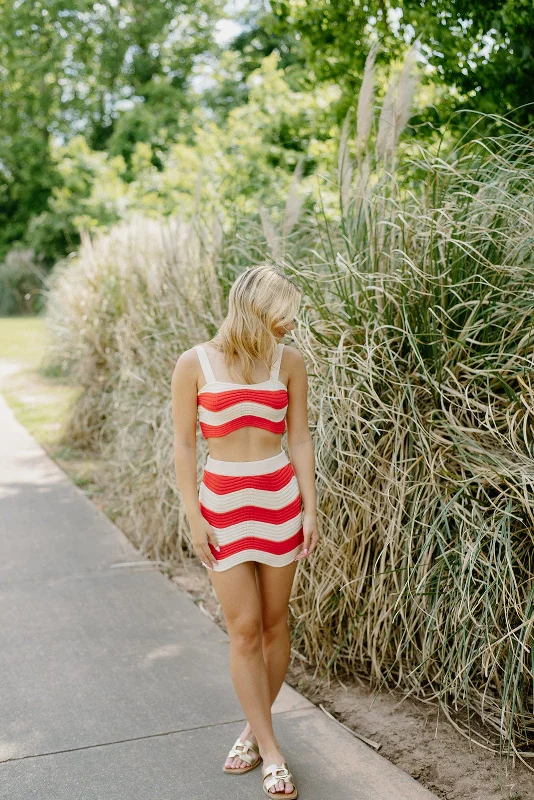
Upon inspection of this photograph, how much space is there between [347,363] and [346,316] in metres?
0.24

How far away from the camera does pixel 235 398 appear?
117 inches

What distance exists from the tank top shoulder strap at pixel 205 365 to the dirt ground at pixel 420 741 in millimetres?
1547

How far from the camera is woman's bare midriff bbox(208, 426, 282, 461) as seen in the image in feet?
9.82

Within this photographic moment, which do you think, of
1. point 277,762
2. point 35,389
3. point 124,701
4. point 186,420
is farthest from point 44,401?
point 277,762

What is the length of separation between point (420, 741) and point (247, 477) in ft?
4.19

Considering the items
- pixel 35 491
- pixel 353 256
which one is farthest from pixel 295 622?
pixel 35 491

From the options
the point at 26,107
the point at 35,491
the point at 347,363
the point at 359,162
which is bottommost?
the point at 35,491

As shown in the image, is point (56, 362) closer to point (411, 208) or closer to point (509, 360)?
point (411, 208)

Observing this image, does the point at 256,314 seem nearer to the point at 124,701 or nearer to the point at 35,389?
the point at 124,701

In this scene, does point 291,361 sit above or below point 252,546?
above

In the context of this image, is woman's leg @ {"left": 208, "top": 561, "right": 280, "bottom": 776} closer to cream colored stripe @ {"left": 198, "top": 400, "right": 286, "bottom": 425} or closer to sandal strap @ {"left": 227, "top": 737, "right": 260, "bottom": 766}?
sandal strap @ {"left": 227, "top": 737, "right": 260, "bottom": 766}

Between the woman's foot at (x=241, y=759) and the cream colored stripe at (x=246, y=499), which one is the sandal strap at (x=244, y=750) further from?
the cream colored stripe at (x=246, y=499)

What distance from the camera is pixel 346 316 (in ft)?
13.2

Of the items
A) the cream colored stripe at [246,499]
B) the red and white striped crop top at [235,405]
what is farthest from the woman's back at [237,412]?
the cream colored stripe at [246,499]
